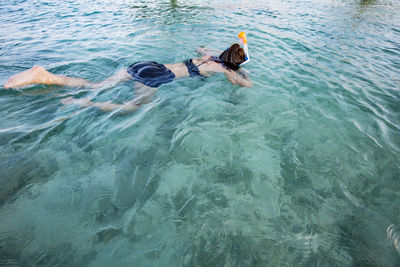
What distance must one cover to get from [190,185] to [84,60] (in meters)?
5.50

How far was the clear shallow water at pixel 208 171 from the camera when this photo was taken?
175 cm

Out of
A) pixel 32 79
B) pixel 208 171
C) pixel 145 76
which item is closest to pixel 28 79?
pixel 32 79

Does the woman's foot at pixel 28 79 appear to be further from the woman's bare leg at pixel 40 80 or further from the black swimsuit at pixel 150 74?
the black swimsuit at pixel 150 74

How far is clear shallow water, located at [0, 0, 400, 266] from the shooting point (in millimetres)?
1750

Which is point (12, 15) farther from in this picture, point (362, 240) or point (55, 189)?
point (362, 240)

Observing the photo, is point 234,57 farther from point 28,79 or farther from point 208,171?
point 28,79

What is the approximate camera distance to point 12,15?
1022cm

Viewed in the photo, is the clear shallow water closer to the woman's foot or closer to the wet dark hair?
the woman's foot

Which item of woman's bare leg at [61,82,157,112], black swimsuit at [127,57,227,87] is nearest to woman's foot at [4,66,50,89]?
Result: woman's bare leg at [61,82,157,112]

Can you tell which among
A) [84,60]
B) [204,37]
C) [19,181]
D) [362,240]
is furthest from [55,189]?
[204,37]

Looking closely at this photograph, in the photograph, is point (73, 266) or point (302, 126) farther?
point (302, 126)

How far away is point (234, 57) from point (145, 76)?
2.23 meters

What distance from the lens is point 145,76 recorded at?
13.5 feet

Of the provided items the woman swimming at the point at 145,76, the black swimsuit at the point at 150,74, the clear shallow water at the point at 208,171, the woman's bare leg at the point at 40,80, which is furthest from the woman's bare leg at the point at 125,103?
the woman's bare leg at the point at 40,80
